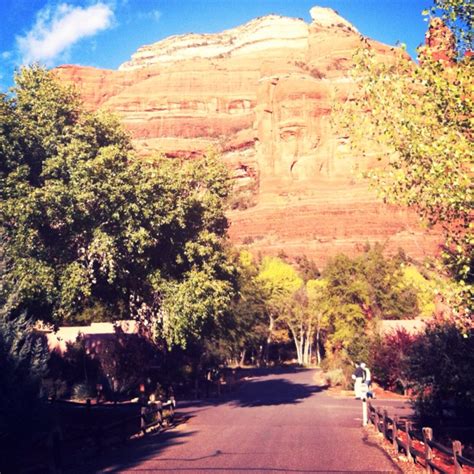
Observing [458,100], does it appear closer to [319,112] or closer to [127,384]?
[127,384]

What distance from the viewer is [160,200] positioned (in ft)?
67.9

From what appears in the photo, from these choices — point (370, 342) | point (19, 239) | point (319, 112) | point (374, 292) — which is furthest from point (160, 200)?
point (319, 112)

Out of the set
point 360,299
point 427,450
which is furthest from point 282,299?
point 427,450

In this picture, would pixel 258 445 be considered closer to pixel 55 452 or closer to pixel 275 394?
pixel 55 452

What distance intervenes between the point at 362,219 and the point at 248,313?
74.8 meters

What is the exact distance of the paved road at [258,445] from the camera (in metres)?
13.2

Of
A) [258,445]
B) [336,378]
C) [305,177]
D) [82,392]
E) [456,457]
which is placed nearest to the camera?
[456,457]

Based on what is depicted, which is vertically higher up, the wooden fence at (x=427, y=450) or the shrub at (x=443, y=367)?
the shrub at (x=443, y=367)

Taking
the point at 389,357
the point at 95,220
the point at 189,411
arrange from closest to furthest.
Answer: the point at 95,220
the point at 189,411
the point at 389,357

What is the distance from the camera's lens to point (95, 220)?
1934 centimetres

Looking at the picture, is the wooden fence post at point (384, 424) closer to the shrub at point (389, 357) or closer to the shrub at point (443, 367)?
the shrub at point (443, 367)

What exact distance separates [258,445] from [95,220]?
871cm

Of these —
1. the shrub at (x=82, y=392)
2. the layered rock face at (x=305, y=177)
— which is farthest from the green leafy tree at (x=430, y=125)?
the layered rock face at (x=305, y=177)

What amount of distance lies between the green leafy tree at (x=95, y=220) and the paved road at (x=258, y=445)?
3929 mm
